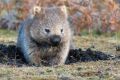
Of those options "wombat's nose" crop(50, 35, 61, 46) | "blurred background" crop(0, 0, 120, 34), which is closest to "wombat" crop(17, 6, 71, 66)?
"wombat's nose" crop(50, 35, 61, 46)

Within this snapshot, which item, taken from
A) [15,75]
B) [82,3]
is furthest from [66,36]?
[82,3]

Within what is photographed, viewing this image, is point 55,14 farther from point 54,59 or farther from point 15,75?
point 15,75

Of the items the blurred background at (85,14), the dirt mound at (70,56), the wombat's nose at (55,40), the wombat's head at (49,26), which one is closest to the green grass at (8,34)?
the blurred background at (85,14)

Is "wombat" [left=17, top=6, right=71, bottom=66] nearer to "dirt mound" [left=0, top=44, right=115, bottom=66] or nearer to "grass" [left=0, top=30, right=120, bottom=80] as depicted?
"dirt mound" [left=0, top=44, right=115, bottom=66]

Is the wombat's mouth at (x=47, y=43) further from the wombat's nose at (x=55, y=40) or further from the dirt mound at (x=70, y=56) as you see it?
the dirt mound at (x=70, y=56)

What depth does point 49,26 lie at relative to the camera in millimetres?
Answer: 10344

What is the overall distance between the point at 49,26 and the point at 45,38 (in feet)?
0.78

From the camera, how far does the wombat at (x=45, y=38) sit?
10367 mm

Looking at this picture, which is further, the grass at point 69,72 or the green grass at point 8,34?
the green grass at point 8,34

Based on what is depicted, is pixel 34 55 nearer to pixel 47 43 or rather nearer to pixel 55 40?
pixel 47 43

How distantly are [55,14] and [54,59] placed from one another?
856 millimetres

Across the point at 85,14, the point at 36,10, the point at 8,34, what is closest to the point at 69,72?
the point at 36,10

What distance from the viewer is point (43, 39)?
1036 centimetres

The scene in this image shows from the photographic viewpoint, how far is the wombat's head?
33.5ft
